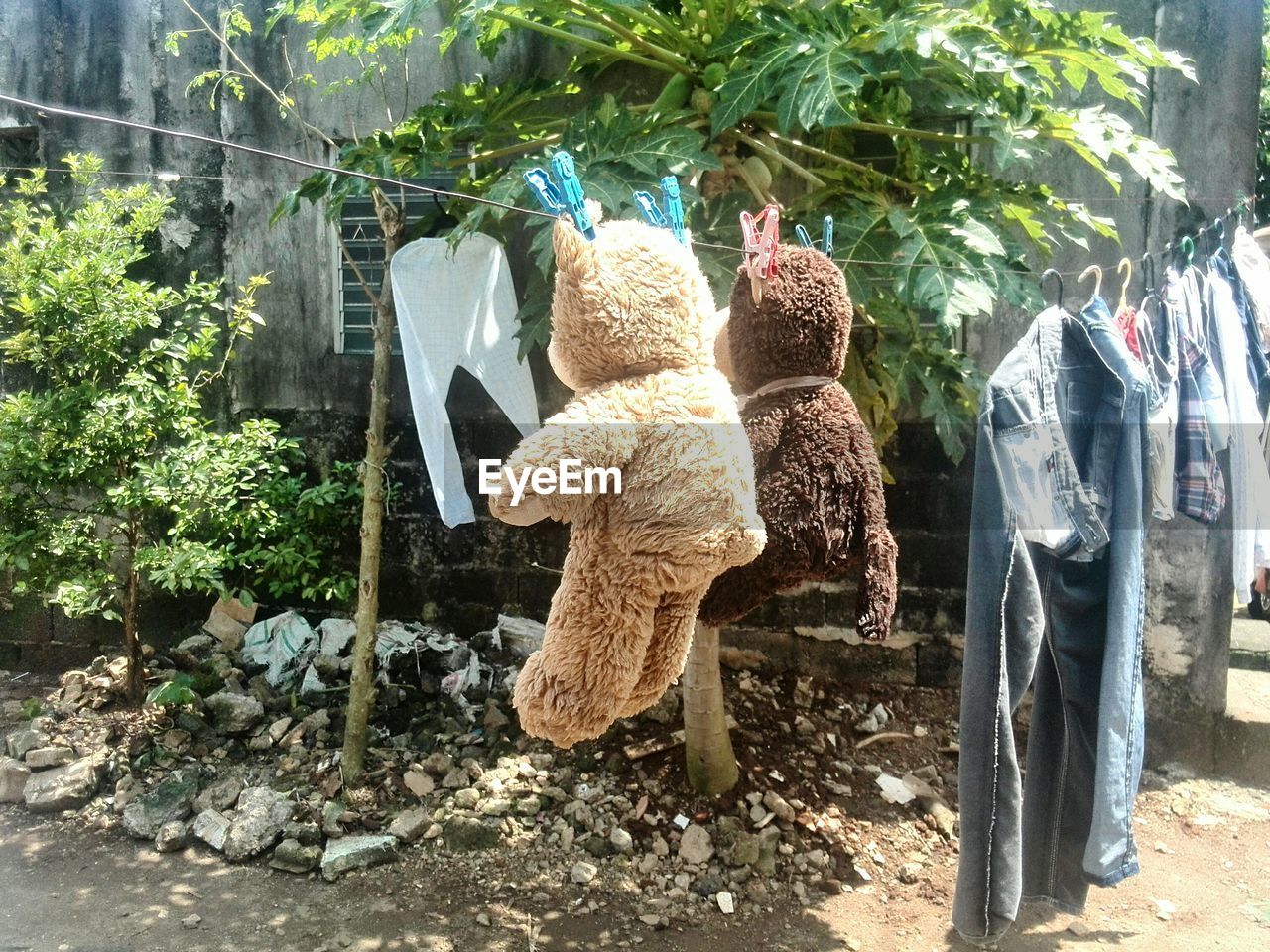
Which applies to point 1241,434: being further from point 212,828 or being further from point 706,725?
point 212,828

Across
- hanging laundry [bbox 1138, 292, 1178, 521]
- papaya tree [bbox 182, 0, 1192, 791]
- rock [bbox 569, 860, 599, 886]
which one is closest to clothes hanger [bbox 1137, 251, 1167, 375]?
hanging laundry [bbox 1138, 292, 1178, 521]

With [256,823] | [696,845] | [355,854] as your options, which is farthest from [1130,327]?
[256,823]

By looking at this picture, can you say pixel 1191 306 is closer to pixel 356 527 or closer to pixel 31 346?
pixel 356 527

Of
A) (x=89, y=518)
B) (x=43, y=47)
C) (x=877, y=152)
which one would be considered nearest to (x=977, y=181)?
(x=877, y=152)

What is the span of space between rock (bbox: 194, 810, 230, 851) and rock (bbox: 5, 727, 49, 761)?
882mm

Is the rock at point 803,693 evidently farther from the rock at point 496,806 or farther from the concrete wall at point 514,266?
the rock at point 496,806

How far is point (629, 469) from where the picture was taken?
1365 mm

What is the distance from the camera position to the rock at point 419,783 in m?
3.52

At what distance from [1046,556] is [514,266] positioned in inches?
97.4

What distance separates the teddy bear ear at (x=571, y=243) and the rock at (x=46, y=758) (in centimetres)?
344

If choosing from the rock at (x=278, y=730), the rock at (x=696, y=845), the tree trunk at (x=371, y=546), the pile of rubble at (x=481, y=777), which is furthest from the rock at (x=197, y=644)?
the rock at (x=696, y=845)

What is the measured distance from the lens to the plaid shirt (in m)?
2.44

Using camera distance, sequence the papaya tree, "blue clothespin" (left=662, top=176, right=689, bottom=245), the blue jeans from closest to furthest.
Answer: "blue clothespin" (left=662, top=176, right=689, bottom=245)
the blue jeans
the papaya tree

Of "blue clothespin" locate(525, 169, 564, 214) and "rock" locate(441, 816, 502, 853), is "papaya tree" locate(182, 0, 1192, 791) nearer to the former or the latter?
"blue clothespin" locate(525, 169, 564, 214)
